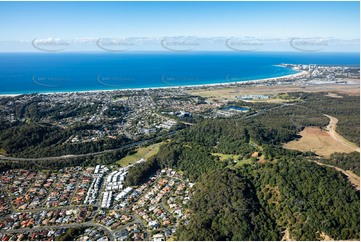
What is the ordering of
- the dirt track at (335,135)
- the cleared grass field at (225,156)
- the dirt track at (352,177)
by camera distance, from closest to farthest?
the dirt track at (352,177) < the cleared grass field at (225,156) < the dirt track at (335,135)

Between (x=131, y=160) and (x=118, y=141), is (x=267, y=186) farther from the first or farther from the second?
(x=118, y=141)

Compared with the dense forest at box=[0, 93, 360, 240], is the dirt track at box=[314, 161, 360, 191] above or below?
above

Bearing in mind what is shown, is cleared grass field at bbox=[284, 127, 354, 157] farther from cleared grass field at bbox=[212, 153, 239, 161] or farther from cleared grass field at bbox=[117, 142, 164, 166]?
cleared grass field at bbox=[117, 142, 164, 166]

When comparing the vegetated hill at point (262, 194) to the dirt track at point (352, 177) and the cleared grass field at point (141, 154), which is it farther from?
the cleared grass field at point (141, 154)

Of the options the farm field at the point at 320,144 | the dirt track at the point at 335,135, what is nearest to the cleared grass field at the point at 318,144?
the farm field at the point at 320,144

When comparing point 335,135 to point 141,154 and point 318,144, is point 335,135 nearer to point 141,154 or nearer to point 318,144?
point 318,144

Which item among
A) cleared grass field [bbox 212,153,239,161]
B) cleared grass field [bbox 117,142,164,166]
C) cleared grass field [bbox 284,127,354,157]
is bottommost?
cleared grass field [bbox 117,142,164,166]

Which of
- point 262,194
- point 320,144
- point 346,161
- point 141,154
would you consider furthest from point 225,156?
point 320,144

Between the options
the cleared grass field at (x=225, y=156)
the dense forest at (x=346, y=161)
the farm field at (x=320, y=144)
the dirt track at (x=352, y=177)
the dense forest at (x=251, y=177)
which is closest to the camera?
the dense forest at (x=251, y=177)

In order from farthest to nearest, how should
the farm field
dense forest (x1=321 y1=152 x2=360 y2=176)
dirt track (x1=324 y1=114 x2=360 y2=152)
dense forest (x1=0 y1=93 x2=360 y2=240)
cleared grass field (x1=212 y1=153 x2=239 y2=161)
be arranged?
1. dirt track (x1=324 y1=114 x2=360 y2=152)
2. the farm field
3. cleared grass field (x1=212 y1=153 x2=239 y2=161)
4. dense forest (x1=321 y1=152 x2=360 y2=176)
5. dense forest (x1=0 y1=93 x2=360 y2=240)

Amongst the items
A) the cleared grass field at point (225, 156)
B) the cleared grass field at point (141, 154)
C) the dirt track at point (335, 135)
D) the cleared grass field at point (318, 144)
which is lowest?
the cleared grass field at point (141, 154)

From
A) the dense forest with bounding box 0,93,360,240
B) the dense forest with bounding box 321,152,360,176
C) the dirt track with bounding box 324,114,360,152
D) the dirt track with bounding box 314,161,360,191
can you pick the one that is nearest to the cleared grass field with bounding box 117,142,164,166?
the dense forest with bounding box 0,93,360,240
